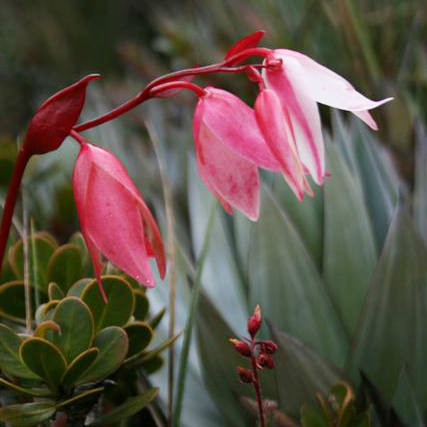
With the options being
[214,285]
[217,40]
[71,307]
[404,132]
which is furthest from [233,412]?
[217,40]

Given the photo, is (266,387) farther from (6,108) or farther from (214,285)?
(6,108)

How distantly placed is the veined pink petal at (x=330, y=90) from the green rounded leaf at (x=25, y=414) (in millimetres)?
321

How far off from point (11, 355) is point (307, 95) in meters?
0.32

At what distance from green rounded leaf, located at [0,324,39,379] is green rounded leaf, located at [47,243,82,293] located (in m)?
0.13

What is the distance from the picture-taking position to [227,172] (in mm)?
568

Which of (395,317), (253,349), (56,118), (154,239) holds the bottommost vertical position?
(395,317)

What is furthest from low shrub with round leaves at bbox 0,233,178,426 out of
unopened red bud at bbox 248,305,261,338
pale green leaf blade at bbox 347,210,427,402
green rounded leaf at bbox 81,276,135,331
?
A: pale green leaf blade at bbox 347,210,427,402

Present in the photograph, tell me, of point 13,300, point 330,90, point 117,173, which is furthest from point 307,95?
point 13,300

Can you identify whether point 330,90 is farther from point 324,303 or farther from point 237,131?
point 324,303

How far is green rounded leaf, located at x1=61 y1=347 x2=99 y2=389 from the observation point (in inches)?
23.2

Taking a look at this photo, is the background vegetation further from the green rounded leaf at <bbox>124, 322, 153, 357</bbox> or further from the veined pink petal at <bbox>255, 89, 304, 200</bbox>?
the veined pink petal at <bbox>255, 89, 304, 200</bbox>

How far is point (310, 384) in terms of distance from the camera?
71 cm

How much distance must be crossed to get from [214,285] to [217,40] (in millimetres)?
1169

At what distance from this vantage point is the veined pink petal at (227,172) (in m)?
0.56
